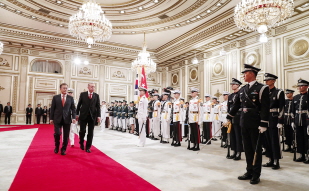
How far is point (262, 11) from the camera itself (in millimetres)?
5570

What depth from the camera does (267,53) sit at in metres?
8.88

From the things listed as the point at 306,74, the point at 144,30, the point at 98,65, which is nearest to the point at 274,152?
the point at 306,74

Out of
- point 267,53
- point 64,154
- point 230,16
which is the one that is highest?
point 230,16

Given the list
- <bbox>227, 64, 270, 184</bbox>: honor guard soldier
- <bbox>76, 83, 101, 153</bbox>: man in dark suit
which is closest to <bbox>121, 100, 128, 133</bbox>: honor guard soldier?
<bbox>76, 83, 101, 153</bbox>: man in dark suit

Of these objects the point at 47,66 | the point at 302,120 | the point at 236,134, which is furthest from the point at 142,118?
the point at 47,66

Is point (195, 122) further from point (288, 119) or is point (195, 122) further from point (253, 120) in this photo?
point (253, 120)

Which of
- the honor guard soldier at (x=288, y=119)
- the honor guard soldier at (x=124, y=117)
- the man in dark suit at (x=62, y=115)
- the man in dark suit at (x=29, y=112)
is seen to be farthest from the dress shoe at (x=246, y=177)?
the man in dark suit at (x=29, y=112)

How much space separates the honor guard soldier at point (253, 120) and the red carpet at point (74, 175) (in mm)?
1373

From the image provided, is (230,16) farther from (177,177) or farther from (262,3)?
(177,177)

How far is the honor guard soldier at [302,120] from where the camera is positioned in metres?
4.20

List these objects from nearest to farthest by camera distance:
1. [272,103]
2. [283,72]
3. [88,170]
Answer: [88,170] → [272,103] → [283,72]

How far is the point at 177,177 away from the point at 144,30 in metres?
10.1

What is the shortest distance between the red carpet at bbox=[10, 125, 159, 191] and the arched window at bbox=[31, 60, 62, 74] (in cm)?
1083

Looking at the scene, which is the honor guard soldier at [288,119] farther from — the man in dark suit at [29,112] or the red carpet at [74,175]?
the man in dark suit at [29,112]
